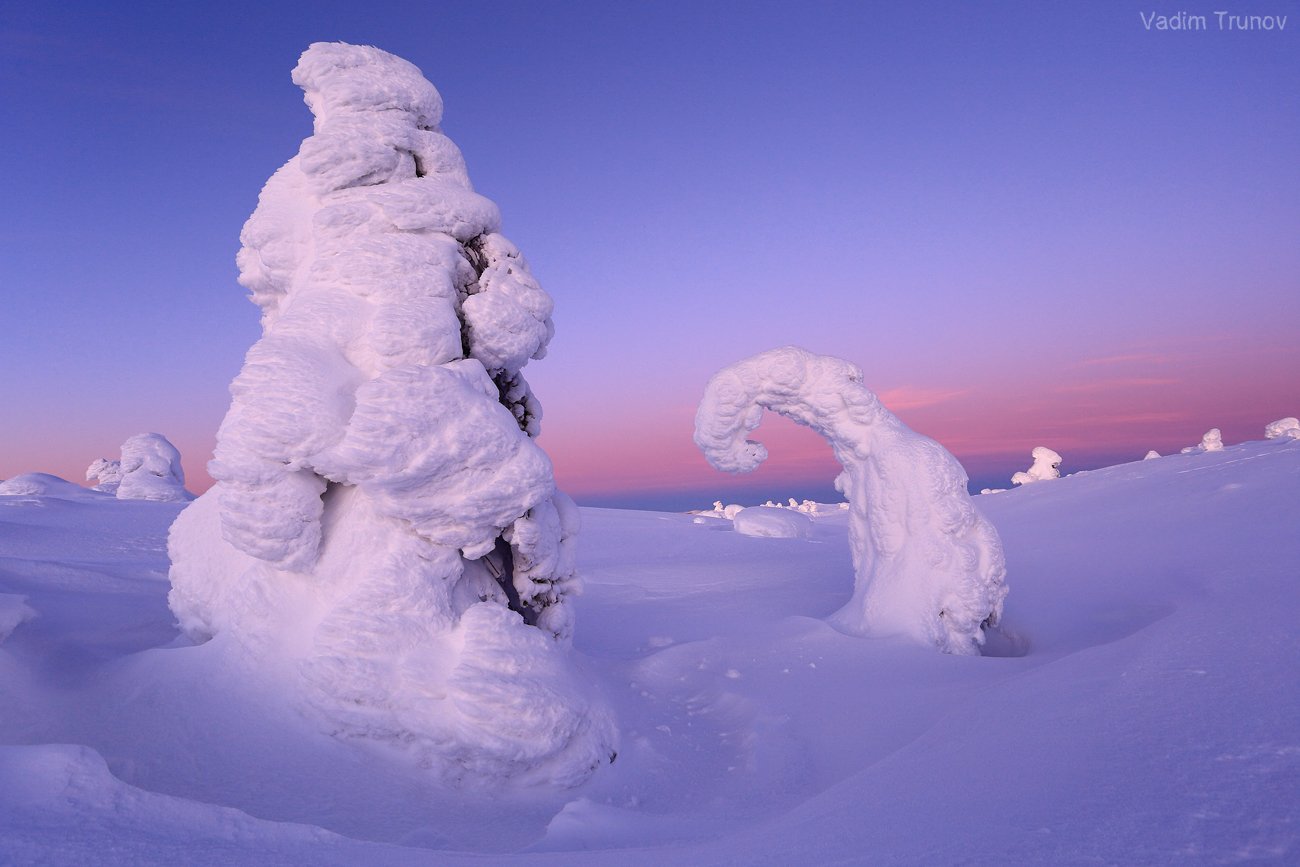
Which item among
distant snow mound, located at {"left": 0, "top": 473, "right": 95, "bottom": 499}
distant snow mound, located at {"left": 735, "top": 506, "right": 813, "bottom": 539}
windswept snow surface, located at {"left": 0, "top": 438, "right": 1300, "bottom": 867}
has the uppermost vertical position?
distant snow mound, located at {"left": 0, "top": 473, "right": 95, "bottom": 499}

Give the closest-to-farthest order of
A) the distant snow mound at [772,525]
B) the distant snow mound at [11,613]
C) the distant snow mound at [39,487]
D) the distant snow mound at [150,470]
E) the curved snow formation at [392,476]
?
the curved snow formation at [392,476] < the distant snow mound at [11,613] < the distant snow mound at [772,525] < the distant snow mound at [39,487] < the distant snow mound at [150,470]

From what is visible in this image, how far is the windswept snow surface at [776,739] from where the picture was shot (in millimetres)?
2025

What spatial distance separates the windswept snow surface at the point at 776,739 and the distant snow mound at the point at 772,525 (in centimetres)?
657

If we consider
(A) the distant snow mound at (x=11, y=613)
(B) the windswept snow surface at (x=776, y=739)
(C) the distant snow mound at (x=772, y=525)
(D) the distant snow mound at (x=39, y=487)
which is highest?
(D) the distant snow mound at (x=39, y=487)

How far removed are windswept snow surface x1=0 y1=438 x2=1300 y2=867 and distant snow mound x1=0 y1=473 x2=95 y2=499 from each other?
33.4 feet

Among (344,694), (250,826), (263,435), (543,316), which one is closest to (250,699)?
(344,694)

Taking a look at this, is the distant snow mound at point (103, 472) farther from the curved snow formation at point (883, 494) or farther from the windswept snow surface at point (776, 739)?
the curved snow formation at point (883, 494)

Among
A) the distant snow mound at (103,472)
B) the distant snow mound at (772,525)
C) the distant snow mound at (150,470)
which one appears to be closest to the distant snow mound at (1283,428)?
the distant snow mound at (772,525)

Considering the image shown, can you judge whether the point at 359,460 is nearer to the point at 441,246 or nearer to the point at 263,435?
the point at 263,435

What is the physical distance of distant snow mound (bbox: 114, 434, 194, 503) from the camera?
1792 centimetres

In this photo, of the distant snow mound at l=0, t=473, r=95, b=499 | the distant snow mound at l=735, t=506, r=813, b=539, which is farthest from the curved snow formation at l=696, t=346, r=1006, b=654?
the distant snow mound at l=0, t=473, r=95, b=499

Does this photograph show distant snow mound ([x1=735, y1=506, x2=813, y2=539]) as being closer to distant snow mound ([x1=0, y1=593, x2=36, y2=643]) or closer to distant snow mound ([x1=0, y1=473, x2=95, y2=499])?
distant snow mound ([x1=0, y1=593, x2=36, y2=643])

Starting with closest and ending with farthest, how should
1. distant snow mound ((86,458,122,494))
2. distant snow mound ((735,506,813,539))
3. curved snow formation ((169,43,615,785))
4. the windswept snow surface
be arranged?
the windswept snow surface < curved snow formation ((169,43,615,785)) < distant snow mound ((735,506,813,539)) < distant snow mound ((86,458,122,494))

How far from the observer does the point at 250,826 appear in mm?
2363
